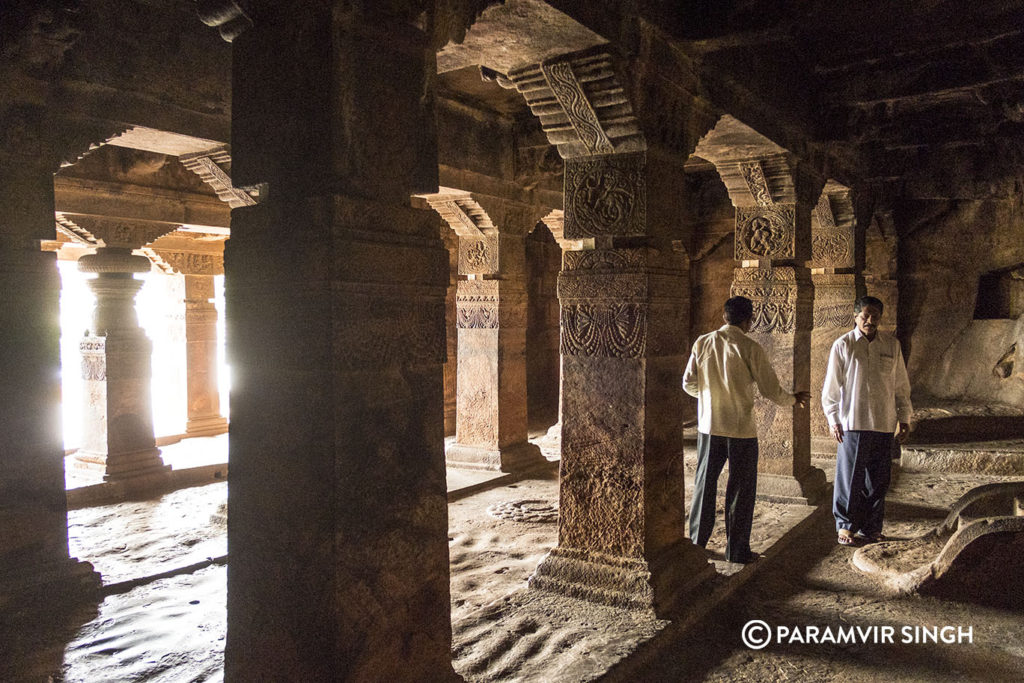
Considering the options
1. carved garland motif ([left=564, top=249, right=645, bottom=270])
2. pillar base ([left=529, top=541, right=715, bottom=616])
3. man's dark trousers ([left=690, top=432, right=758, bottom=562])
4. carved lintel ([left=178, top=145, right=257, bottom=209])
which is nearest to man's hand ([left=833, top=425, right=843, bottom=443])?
man's dark trousers ([left=690, top=432, right=758, bottom=562])

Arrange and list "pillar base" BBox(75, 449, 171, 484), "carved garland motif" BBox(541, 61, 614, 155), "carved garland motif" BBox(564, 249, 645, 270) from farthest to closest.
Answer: "pillar base" BBox(75, 449, 171, 484) < "carved garland motif" BBox(564, 249, 645, 270) < "carved garland motif" BBox(541, 61, 614, 155)

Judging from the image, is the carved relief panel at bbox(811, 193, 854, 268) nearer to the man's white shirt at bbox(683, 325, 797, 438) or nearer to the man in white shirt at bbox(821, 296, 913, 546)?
the man in white shirt at bbox(821, 296, 913, 546)

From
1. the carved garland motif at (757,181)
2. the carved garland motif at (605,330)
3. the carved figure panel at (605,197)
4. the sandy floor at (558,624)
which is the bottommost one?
the sandy floor at (558,624)

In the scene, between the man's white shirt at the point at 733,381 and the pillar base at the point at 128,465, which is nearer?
the man's white shirt at the point at 733,381

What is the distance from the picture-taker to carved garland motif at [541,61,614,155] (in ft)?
12.5

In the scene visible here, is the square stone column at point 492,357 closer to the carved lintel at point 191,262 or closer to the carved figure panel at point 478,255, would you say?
the carved figure panel at point 478,255

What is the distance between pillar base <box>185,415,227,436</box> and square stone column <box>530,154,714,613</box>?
8.36 m

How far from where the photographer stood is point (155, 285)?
15.2 meters

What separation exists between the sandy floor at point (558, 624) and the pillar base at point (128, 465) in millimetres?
1658

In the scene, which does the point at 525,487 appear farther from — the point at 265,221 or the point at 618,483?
the point at 265,221

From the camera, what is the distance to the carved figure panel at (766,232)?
6070 mm

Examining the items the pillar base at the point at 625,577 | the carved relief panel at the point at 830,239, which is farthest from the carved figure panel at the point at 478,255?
the pillar base at the point at 625,577

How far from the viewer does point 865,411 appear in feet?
16.5

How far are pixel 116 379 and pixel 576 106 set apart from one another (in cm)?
588
